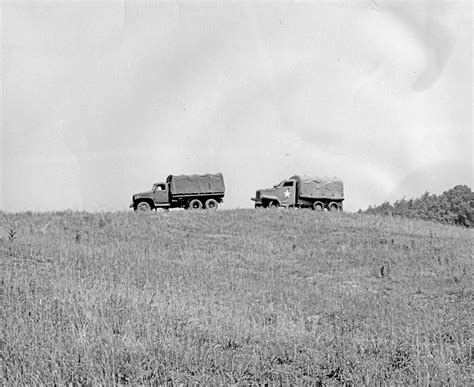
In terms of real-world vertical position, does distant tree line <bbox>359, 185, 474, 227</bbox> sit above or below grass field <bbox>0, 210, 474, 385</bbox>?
above

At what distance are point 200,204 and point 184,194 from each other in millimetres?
1099

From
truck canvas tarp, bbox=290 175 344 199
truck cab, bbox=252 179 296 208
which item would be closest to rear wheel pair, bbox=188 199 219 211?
truck cab, bbox=252 179 296 208

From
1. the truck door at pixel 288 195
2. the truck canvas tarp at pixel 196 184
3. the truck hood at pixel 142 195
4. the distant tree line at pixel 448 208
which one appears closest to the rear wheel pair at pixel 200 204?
the truck canvas tarp at pixel 196 184

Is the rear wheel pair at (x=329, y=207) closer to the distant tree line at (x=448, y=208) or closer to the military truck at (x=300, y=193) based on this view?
the military truck at (x=300, y=193)

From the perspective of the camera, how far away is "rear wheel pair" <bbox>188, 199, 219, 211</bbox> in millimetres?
31219

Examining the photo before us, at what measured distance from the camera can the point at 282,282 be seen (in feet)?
46.4

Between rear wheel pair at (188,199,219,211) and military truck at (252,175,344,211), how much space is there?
374 centimetres

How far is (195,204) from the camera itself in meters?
31.5

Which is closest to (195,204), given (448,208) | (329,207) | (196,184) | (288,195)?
(196,184)

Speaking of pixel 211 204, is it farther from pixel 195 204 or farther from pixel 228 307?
pixel 228 307

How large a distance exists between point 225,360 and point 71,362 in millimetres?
1730

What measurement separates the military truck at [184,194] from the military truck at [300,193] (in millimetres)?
3618

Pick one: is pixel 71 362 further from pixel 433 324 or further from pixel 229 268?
pixel 229 268

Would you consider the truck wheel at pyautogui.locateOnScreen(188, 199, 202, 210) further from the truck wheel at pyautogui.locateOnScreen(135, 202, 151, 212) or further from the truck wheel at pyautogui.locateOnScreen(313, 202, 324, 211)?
the truck wheel at pyautogui.locateOnScreen(313, 202, 324, 211)
